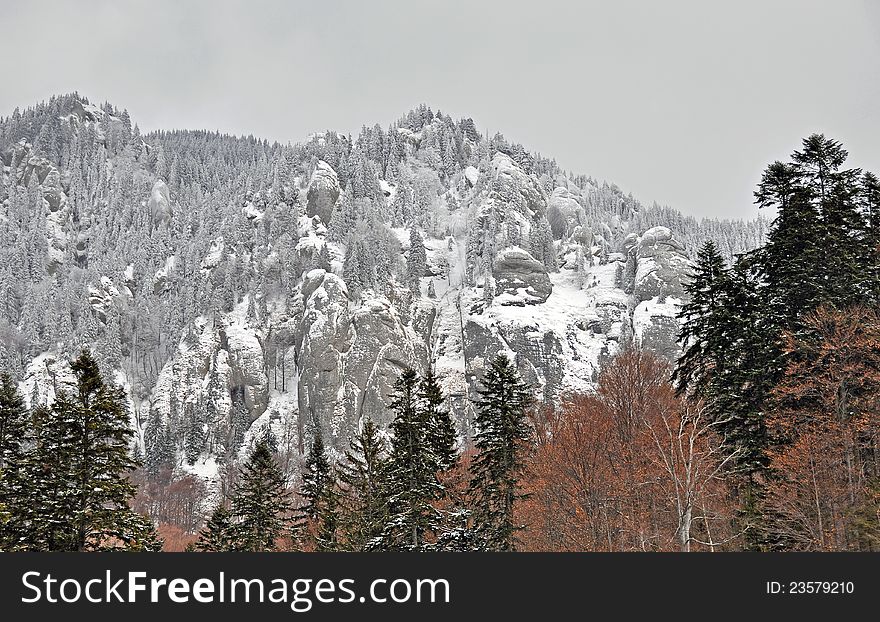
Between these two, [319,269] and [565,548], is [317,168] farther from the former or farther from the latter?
[565,548]

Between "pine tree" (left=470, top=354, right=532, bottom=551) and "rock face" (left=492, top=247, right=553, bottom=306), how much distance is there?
429 ft

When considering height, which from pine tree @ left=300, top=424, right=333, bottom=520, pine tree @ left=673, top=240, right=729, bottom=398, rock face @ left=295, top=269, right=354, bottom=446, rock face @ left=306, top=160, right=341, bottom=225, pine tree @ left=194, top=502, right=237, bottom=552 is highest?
rock face @ left=306, top=160, right=341, bottom=225

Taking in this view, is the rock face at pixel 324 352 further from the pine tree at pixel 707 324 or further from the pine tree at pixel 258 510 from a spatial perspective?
the pine tree at pixel 707 324

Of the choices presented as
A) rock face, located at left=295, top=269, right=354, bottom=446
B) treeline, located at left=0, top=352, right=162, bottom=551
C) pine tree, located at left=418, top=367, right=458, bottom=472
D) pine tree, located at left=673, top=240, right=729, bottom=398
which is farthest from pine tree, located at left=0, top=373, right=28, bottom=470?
rock face, located at left=295, top=269, right=354, bottom=446

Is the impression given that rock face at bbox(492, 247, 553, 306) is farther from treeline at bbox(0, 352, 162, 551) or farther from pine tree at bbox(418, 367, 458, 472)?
treeline at bbox(0, 352, 162, 551)

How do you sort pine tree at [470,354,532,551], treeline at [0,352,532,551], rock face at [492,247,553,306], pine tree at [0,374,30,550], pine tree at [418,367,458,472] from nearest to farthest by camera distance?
pine tree at [0,374,30,550] < treeline at [0,352,532,551] < pine tree at [470,354,532,551] < pine tree at [418,367,458,472] < rock face at [492,247,553,306]

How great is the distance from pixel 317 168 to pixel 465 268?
1863 inches

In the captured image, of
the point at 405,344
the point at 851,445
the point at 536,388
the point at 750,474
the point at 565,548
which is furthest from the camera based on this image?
the point at 405,344

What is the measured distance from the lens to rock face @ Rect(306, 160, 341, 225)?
614ft

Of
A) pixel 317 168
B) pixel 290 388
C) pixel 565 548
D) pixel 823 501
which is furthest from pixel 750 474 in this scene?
pixel 317 168

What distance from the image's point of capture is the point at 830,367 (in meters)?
28.6

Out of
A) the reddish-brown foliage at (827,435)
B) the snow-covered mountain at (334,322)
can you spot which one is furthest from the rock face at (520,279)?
the reddish-brown foliage at (827,435)

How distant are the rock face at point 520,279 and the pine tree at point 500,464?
131 m

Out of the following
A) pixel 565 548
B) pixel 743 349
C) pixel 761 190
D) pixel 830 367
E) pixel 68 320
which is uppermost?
pixel 68 320
